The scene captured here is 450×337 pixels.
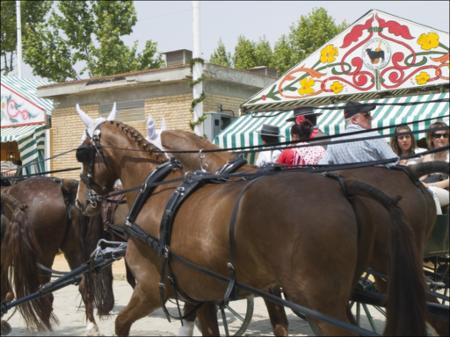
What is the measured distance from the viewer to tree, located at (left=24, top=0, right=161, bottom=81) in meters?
24.9

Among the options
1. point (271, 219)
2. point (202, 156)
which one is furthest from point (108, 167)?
point (271, 219)

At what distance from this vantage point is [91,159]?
5.40 meters

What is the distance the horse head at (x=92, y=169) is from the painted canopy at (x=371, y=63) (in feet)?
21.0

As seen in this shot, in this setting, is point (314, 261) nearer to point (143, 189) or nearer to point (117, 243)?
point (143, 189)

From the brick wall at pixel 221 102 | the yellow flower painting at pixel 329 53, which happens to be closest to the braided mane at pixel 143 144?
the yellow flower painting at pixel 329 53

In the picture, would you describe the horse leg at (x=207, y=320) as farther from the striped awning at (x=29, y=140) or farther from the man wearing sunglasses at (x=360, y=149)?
the striped awning at (x=29, y=140)

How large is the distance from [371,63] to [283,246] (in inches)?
312

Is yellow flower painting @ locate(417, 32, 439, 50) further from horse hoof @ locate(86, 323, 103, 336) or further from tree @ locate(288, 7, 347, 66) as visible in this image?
tree @ locate(288, 7, 347, 66)

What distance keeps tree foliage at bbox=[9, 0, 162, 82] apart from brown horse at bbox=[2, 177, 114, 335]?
60.2ft

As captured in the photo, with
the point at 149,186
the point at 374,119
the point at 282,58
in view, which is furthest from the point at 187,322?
the point at 282,58

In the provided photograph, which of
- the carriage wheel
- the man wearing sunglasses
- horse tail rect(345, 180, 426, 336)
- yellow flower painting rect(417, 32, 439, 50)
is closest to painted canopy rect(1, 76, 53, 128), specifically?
yellow flower painting rect(417, 32, 439, 50)

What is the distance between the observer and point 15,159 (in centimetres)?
1873

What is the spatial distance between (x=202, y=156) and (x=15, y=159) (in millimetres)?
13713

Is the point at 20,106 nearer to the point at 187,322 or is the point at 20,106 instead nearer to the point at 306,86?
the point at 306,86
